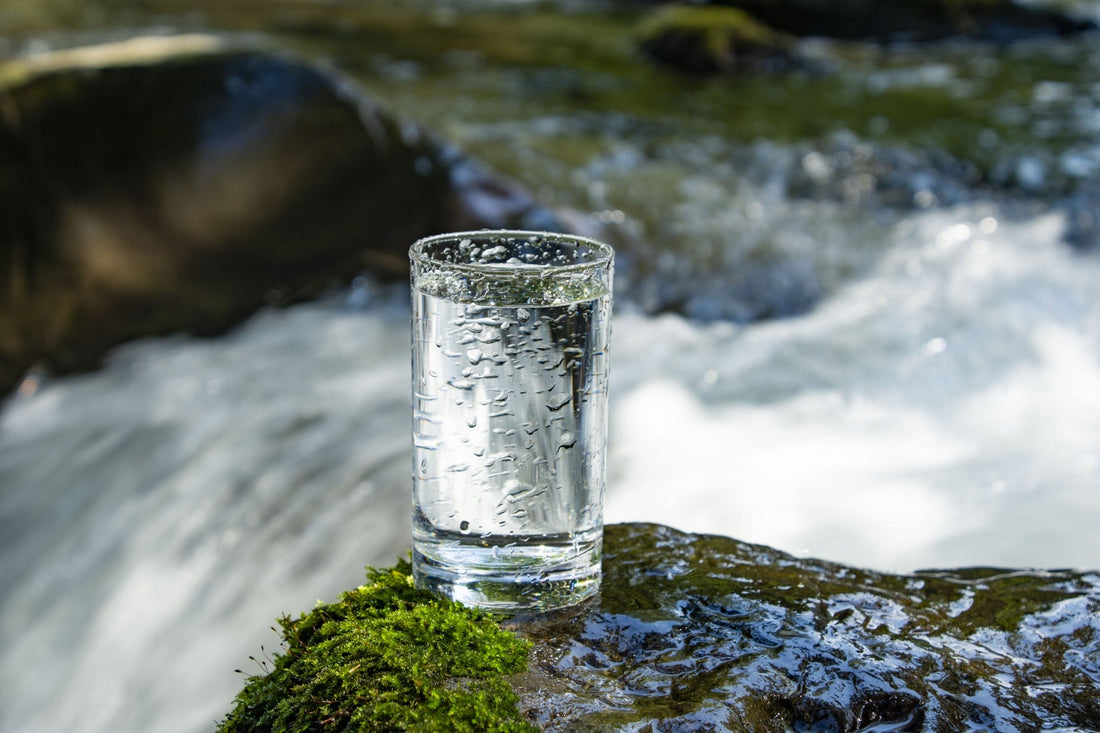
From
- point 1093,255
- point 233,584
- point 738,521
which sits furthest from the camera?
point 1093,255

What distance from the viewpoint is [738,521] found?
359cm

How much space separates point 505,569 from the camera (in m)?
1.98

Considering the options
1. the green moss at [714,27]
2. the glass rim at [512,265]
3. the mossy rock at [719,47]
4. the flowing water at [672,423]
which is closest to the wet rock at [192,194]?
the flowing water at [672,423]

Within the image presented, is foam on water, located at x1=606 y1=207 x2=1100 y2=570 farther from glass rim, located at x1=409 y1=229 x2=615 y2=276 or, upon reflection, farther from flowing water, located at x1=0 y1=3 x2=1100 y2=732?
glass rim, located at x1=409 y1=229 x2=615 y2=276

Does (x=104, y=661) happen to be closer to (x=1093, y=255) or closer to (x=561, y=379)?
(x=561, y=379)

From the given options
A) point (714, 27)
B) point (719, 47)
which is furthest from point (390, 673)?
point (714, 27)

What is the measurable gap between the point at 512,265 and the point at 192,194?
4.53 m

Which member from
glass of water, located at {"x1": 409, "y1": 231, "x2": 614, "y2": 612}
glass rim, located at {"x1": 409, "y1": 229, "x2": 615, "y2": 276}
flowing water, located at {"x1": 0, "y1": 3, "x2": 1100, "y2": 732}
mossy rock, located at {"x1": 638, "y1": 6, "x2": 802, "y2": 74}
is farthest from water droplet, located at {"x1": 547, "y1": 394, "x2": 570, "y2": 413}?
mossy rock, located at {"x1": 638, "y1": 6, "x2": 802, "y2": 74}

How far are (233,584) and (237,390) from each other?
1.62 metres

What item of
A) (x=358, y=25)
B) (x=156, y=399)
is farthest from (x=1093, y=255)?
(x=358, y=25)

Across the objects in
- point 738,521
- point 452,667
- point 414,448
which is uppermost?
point 414,448

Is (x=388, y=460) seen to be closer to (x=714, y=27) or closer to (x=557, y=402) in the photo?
(x=557, y=402)

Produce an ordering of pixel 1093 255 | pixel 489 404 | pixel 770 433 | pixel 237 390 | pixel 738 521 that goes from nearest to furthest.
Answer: pixel 489 404 < pixel 738 521 < pixel 770 433 < pixel 237 390 < pixel 1093 255

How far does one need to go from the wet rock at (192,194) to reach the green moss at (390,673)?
4.08 m
